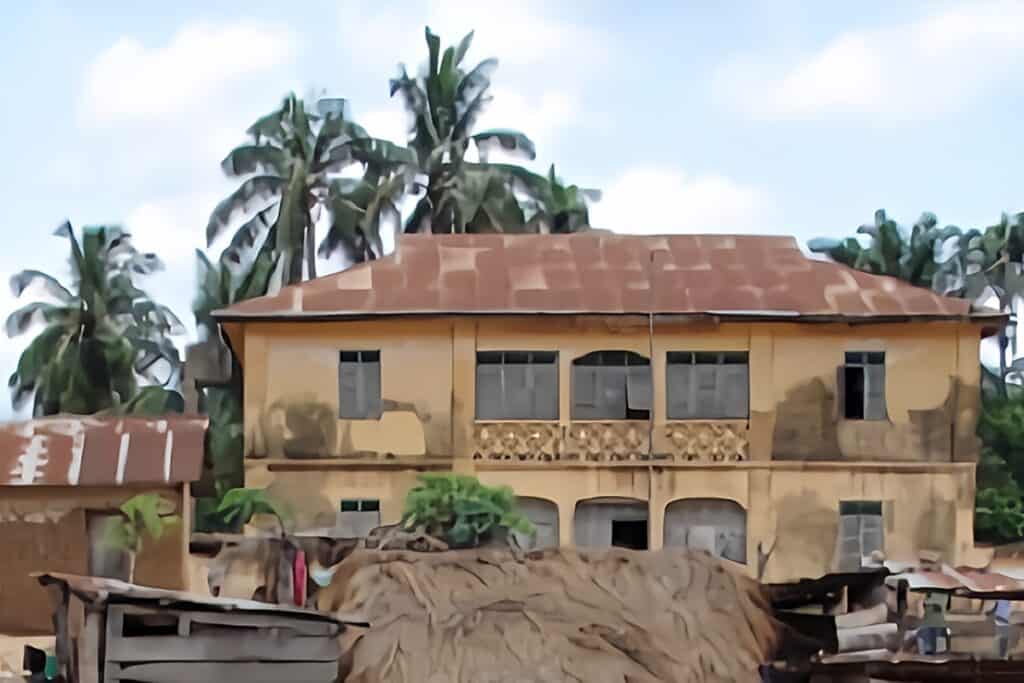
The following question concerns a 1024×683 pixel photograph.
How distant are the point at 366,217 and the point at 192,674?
1578cm

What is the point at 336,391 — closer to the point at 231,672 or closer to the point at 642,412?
the point at 642,412

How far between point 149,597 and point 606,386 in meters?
10.1

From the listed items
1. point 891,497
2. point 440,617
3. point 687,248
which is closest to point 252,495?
point 440,617

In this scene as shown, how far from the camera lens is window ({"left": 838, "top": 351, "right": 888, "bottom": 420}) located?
21578mm

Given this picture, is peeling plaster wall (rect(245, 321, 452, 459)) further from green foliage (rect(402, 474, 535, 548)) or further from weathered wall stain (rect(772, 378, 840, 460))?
weathered wall stain (rect(772, 378, 840, 460))

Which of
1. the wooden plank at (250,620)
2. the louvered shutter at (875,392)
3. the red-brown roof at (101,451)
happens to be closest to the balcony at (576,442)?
the louvered shutter at (875,392)

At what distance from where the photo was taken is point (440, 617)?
47.4 feet

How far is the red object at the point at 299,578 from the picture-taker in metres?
15.9

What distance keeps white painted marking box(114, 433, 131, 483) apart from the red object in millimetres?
4598

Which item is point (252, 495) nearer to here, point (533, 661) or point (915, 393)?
point (533, 661)

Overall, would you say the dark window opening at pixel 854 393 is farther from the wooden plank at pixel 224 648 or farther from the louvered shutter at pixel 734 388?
the wooden plank at pixel 224 648

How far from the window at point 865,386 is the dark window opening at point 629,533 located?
3.75 m

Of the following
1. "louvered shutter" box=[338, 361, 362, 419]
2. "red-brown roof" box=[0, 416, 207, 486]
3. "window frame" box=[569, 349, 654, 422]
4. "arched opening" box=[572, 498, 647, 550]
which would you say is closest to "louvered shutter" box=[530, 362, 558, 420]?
"window frame" box=[569, 349, 654, 422]

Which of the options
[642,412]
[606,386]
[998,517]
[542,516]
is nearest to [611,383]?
[606,386]
